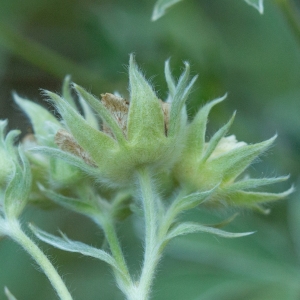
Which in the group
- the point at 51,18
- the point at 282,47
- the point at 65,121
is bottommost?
the point at 282,47

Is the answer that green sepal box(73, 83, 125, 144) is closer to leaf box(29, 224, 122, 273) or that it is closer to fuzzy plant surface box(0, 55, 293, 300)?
fuzzy plant surface box(0, 55, 293, 300)

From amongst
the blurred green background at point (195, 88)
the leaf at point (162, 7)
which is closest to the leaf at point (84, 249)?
the leaf at point (162, 7)

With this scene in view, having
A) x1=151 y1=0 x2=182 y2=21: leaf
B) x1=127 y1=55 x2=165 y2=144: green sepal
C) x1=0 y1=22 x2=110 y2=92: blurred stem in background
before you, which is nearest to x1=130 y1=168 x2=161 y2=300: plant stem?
x1=127 y1=55 x2=165 y2=144: green sepal

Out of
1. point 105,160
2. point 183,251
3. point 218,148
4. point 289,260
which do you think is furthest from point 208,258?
point 105,160

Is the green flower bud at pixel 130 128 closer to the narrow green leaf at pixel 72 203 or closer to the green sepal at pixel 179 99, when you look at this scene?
the green sepal at pixel 179 99

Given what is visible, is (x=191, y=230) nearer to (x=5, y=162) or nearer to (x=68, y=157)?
(x=68, y=157)

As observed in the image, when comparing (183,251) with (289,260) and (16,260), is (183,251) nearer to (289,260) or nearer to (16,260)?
(289,260)

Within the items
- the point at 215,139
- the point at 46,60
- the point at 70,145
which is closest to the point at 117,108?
the point at 70,145

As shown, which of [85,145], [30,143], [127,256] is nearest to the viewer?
[85,145]
